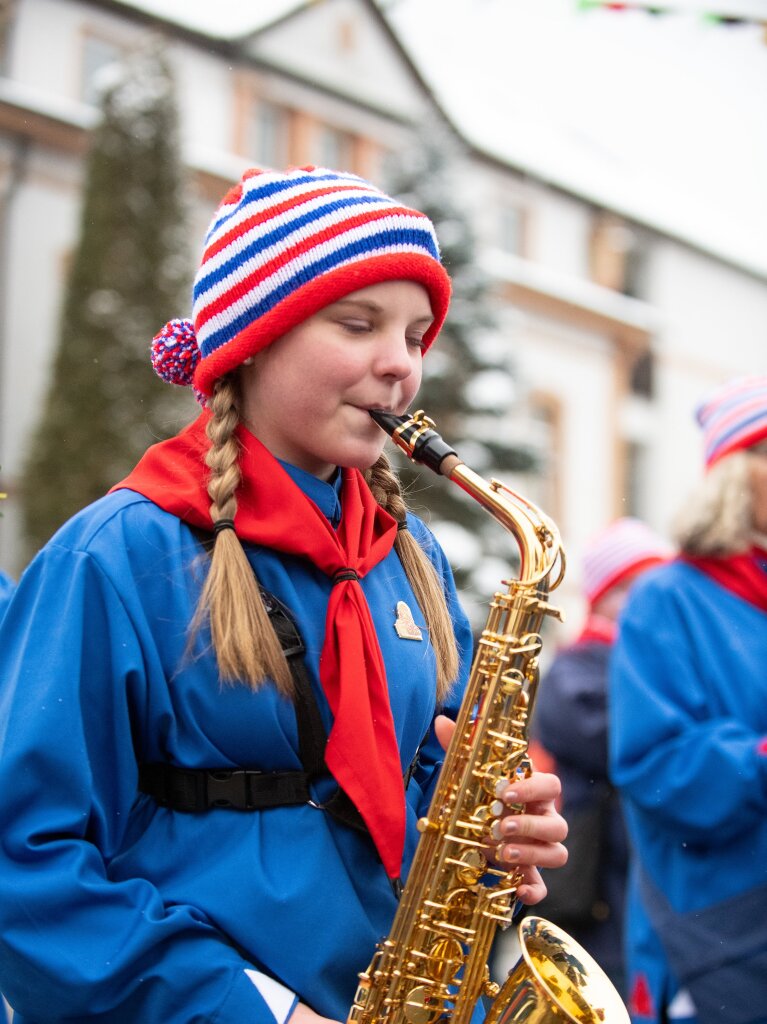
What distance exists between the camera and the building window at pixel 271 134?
53.3ft

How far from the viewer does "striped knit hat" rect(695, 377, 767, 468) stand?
156 inches

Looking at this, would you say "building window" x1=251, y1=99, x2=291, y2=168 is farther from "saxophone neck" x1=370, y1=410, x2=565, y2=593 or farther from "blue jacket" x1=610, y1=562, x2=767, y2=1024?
"saxophone neck" x1=370, y1=410, x2=565, y2=593

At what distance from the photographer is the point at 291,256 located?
2.07 metres

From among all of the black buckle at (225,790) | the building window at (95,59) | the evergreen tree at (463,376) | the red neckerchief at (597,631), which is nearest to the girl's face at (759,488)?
the red neckerchief at (597,631)

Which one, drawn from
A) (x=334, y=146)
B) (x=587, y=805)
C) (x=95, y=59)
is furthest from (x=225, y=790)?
(x=334, y=146)

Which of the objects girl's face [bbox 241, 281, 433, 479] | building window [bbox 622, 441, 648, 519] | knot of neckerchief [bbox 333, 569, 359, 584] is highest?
building window [bbox 622, 441, 648, 519]

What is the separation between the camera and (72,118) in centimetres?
1412

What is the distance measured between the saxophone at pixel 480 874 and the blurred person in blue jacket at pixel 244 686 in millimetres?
53

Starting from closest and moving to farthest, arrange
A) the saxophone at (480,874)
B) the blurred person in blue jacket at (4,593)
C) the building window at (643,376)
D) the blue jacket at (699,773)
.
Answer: the saxophone at (480,874), the blurred person in blue jacket at (4,593), the blue jacket at (699,773), the building window at (643,376)

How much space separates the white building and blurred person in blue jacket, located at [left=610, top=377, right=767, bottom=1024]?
651 centimetres

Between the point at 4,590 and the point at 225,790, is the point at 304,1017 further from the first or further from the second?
the point at 4,590

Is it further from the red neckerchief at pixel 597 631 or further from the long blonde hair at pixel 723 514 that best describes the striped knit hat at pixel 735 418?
the red neckerchief at pixel 597 631

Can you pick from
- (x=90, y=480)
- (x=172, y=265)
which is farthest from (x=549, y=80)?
(x=90, y=480)

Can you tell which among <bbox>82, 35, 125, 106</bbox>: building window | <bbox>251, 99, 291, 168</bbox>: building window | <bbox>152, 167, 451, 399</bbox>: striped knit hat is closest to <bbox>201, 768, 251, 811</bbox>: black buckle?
<bbox>152, 167, 451, 399</bbox>: striped knit hat
